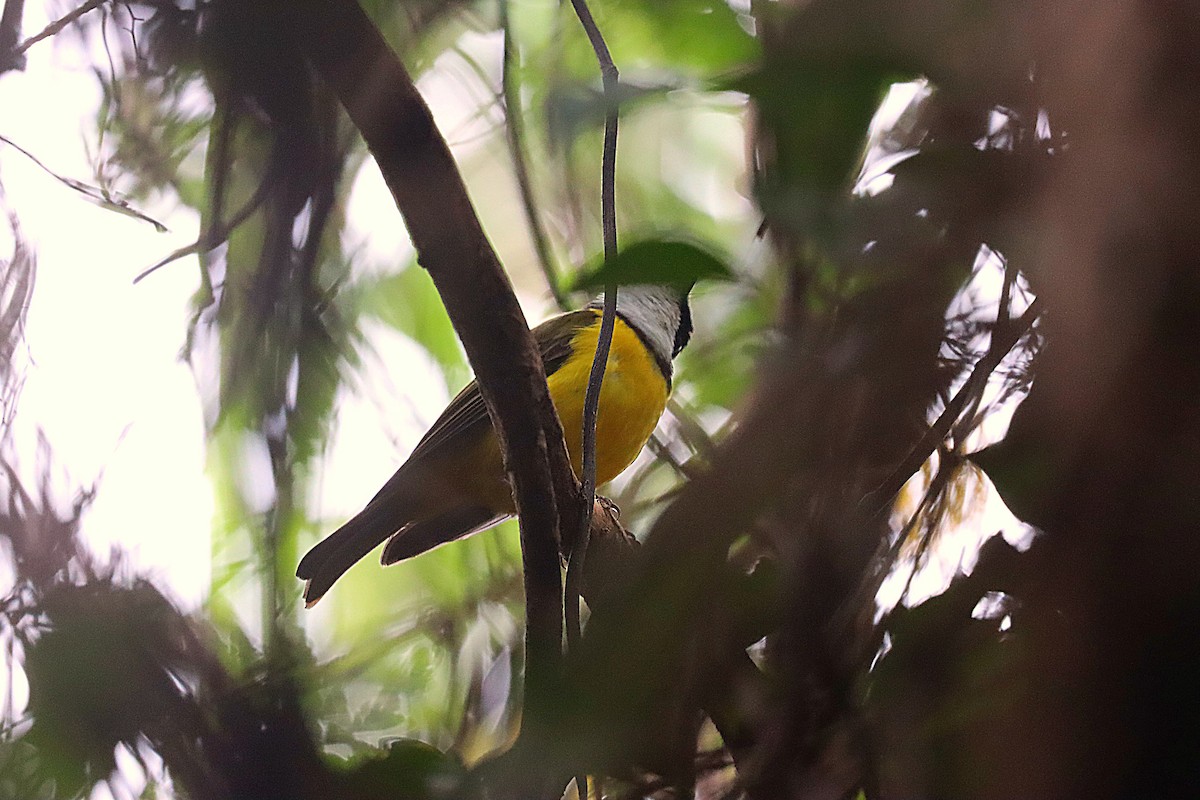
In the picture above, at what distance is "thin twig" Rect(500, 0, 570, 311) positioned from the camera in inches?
45.9

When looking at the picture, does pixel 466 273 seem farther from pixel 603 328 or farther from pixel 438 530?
pixel 438 530

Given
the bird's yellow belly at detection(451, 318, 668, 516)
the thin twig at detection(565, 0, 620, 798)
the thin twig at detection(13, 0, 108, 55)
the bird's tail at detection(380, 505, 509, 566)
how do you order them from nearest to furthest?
the thin twig at detection(565, 0, 620, 798) → the thin twig at detection(13, 0, 108, 55) → the bird's tail at detection(380, 505, 509, 566) → the bird's yellow belly at detection(451, 318, 668, 516)

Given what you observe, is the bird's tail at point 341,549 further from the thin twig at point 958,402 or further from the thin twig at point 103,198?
the thin twig at point 958,402

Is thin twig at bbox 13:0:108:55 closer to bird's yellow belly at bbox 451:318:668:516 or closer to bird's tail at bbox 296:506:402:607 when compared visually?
bird's tail at bbox 296:506:402:607

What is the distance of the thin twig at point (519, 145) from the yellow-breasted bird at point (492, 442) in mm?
635

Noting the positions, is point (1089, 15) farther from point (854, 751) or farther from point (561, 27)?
point (561, 27)

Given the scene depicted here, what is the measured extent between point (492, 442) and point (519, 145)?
106 cm

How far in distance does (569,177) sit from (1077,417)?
2.40 feet

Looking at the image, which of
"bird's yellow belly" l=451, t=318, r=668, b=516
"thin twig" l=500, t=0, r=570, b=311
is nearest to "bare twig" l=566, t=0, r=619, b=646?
"thin twig" l=500, t=0, r=570, b=311

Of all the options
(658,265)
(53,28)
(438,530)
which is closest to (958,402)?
(658,265)

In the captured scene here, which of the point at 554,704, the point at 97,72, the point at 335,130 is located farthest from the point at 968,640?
the point at 97,72

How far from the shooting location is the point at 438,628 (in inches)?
47.2

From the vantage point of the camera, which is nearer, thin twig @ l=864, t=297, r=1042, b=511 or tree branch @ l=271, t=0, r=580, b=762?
thin twig @ l=864, t=297, r=1042, b=511

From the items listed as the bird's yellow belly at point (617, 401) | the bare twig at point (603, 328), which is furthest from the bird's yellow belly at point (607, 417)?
the bare twig at point (603, 328)
